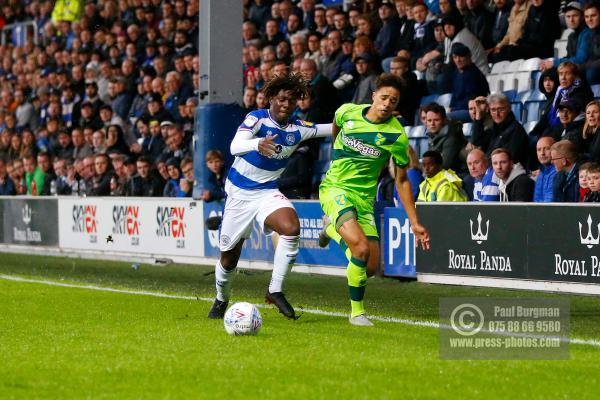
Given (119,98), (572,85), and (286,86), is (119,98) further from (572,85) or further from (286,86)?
(286,86)

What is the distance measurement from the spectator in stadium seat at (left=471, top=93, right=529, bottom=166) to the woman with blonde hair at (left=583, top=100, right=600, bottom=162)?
1.06 metres

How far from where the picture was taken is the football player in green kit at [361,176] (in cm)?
968

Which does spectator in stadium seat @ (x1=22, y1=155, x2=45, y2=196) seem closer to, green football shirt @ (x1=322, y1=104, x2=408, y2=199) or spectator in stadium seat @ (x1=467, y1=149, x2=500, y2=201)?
spectator in stadium seat @ (x1=467, y1=149, x2=500, y2=201)

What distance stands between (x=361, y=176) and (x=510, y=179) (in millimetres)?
3886

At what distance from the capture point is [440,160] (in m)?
14.0

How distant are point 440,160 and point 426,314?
146 inches

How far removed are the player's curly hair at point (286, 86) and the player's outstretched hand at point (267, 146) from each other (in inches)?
25.2

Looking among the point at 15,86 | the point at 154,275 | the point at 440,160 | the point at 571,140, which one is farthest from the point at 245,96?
the point at 15,86

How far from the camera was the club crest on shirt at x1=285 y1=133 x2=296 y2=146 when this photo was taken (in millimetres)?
10289

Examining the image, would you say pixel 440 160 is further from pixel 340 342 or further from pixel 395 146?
pixel 340 342

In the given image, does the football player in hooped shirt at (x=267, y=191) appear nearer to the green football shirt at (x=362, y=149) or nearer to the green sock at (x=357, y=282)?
A: the green football shirt at (x=362, y=149)

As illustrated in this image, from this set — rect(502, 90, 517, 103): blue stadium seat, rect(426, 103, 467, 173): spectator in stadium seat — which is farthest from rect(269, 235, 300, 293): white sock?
rect(502, 90, 517, 103): blue stadium seat

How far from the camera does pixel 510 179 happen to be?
1340 cm

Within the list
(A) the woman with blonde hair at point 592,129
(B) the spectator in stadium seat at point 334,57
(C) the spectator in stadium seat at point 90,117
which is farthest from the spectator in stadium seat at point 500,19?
(C) the spectator in stadium seat at point 90,117
